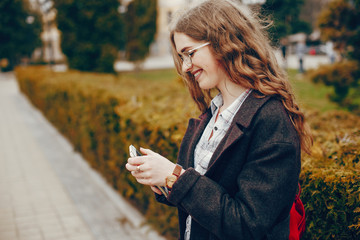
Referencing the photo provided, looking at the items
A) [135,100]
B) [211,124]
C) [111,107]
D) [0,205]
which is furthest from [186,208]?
[0,205]

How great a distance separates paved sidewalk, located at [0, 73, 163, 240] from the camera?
3834 mm

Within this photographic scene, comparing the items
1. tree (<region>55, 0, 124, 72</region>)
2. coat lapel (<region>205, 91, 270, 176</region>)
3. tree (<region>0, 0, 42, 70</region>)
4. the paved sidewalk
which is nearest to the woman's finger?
→ coat lapel (<region>205, 91, 270, 176</region>)

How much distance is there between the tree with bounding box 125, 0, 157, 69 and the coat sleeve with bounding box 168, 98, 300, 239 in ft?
71.1

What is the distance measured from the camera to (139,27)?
72.0 feet

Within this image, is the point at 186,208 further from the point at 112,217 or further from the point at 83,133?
the point at 83,133

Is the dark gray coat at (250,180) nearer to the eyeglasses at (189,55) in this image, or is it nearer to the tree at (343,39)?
the eyeglasses at (189,55)

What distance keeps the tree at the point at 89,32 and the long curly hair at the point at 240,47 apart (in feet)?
43.2

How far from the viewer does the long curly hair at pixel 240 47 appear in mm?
1376

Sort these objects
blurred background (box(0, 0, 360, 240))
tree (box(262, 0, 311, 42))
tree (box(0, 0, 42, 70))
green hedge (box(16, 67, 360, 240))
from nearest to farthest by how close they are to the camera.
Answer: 1. green hedge (box(16, 67, 360, 240))
2. blurred background (box(0, 0, 360, 240))
3. tree (box(262, 0, 311, 42))
4. tree (box(0, 0, 42, 70))

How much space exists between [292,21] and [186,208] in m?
7.03

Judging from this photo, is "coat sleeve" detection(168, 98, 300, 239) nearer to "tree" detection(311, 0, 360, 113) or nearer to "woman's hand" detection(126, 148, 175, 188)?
"woman's hand" detection(126, 148, 175, 188)

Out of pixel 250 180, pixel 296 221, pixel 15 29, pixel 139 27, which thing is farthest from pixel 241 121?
pixel 15 29

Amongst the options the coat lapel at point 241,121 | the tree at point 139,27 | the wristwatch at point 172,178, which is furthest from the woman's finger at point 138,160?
the tree at point 139,27

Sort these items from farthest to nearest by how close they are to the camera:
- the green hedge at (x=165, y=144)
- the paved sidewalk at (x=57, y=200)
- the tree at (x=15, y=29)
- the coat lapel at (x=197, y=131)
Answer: the tree at (x=15, y=29)
the paved sidewalk at (x=57, y=200)
the green hedge at (x=165, y=144)
the coat lapel at (x=197, y=131)
